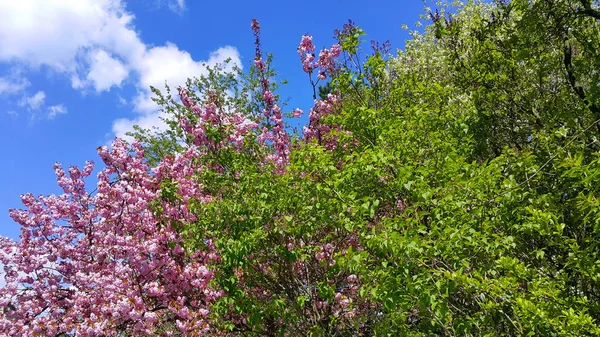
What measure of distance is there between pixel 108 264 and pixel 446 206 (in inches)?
311

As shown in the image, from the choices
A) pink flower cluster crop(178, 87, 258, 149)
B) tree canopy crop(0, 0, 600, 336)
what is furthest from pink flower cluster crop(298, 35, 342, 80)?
pink flower cluster crop(178, 87, 258, 149)

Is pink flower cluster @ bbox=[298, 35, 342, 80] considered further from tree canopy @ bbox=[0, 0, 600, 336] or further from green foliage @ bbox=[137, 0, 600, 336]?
green foliage @ bbox=[137, 0, 600, 336]

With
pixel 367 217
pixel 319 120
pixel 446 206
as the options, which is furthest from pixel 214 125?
pixel 446 206

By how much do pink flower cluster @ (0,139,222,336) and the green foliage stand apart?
4.32 feet

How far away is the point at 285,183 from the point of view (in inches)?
252

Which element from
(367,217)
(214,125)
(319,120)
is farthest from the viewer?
(319,120)

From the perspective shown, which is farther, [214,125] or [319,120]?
[319,120]

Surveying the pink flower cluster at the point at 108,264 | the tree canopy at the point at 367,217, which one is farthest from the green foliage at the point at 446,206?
the pink flower cluster at the point at 108,264

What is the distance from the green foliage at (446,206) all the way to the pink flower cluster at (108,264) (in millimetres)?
1316

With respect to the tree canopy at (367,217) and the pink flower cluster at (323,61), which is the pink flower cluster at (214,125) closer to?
the tree canopy at (367,217)

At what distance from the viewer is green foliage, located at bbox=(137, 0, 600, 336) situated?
404 centimetres

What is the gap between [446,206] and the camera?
4543 mm

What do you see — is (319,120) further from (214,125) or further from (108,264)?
(108,264)

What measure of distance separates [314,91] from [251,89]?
43.5 feet
